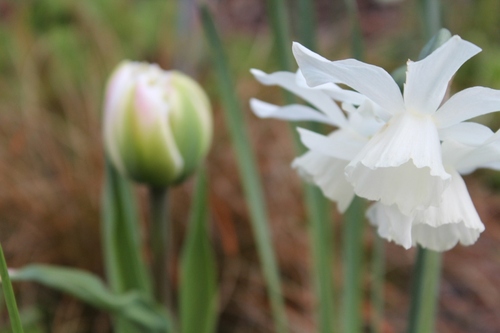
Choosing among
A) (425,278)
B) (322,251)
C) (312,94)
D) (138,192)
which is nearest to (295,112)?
(312,94)

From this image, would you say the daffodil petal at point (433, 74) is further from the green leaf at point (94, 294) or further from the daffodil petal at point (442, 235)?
the green leaf at point (94, 294)

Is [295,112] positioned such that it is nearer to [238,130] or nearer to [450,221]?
[450,221]

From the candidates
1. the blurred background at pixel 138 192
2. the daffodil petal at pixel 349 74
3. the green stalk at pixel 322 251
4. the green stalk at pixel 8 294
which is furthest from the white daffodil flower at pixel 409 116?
the blurred background at pixel 138 192

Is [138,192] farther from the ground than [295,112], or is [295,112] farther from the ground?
[295,112]

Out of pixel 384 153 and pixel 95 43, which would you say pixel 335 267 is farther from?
pixel 384 153

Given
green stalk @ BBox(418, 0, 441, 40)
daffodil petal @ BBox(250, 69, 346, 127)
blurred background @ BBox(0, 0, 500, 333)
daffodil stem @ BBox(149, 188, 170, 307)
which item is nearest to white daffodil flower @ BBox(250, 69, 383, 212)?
daffodil petal @ BBox(250, 69, 346, 127)

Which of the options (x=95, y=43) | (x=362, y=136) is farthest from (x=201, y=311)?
(x=95, y=43)
